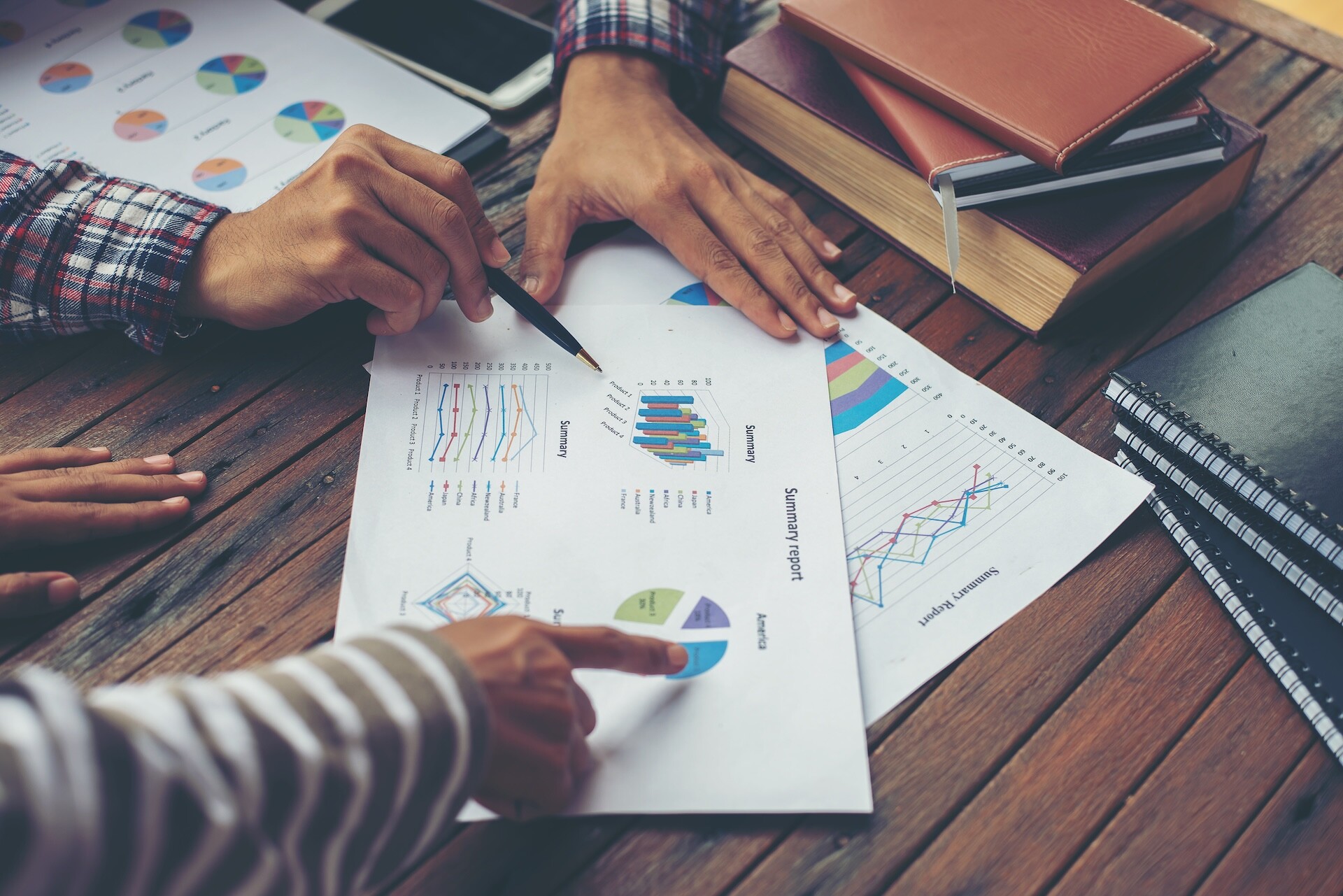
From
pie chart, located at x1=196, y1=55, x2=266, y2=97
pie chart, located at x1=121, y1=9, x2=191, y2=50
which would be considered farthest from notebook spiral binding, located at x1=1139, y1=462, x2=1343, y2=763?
pie chart, located at x1=121, y1=9, x2=191, y2=50

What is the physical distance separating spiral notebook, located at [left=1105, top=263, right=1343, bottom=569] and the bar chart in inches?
14.0

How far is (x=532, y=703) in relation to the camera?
23.5 inches

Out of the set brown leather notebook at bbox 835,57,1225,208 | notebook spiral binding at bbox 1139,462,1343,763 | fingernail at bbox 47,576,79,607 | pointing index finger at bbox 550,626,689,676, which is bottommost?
fingernail at bbox 47,576,79,607

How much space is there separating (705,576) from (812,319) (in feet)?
1.00

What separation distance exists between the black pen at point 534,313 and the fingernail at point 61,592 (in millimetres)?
432

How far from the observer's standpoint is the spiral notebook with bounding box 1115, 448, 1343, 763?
0.67 meters

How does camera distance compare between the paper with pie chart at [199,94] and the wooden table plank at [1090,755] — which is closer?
the wooden table plank at [1090,755]

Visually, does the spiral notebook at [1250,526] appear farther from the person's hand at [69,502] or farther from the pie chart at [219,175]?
the pie chart at [219,175]

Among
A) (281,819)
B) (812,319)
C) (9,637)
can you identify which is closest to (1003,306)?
(812,319)

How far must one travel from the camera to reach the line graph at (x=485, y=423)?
31.5 inches

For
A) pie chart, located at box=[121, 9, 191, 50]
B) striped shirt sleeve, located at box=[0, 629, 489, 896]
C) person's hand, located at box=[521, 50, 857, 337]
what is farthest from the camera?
pie chart, located at box=[121, 9, 191, 50]

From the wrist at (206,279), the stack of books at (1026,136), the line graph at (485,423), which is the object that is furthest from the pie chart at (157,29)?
the stack of books at (1026,136)

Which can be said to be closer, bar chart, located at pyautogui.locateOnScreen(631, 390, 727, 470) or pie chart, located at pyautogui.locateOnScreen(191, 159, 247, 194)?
bar chart, located at pyautogui.locateOnScreen(631, 390, 727, 470)

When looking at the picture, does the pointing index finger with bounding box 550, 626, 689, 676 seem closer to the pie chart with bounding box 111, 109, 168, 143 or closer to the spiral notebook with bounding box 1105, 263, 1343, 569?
the spiral notebook with bounding box 1105, 263, 1343, 569
